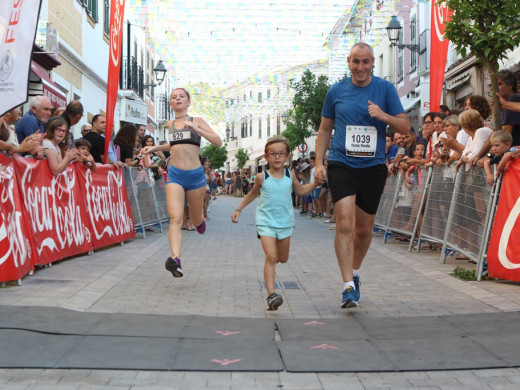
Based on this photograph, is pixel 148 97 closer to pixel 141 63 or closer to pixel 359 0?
pixel 141 63

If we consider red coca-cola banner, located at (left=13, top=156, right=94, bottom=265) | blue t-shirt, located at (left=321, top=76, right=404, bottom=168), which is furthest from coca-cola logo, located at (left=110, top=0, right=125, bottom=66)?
blue t-shirt, located at (left=321, top=76, right=404, bottom=168)

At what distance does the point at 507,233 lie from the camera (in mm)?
7055

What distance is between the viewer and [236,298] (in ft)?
21.7

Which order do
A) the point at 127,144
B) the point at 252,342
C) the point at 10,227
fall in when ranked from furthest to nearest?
the point at 127,144
the point at 10,227
the point at 252,342

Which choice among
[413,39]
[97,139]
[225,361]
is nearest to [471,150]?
[225,361]

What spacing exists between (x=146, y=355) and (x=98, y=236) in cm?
621

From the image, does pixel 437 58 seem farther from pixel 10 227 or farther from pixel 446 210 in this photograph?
pixel 10 227

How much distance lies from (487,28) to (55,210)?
500 centimetres

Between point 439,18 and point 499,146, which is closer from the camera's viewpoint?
point 499,146

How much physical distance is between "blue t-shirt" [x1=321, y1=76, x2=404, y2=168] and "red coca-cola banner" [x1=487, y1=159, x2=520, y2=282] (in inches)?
63.7

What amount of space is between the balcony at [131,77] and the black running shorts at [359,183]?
25179mm

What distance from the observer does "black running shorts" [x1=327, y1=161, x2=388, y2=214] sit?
19.8 feet

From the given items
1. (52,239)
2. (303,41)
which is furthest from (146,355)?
(303,41)

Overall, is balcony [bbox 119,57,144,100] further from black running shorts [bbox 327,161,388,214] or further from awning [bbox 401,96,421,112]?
black running shorts [bbox 327,161,388,214]
